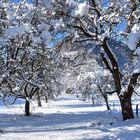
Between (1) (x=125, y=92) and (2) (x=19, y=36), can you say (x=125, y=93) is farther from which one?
(2) (x=19, y=36)

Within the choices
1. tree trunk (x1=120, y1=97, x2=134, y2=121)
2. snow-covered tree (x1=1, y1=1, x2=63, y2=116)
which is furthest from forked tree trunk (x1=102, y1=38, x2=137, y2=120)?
snow-covered tree (x1=1, y1=1, x2=63, y2=116)

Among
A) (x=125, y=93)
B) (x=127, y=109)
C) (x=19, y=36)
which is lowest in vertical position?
(x=127, y=109)

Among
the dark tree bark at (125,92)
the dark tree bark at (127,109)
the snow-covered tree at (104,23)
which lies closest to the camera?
the snow-covered tree at (104,23)

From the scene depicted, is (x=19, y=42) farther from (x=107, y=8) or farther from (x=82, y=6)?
(x=107, y=8)

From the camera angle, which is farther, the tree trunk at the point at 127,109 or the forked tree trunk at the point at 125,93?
the tree trunk at the point at 127,109

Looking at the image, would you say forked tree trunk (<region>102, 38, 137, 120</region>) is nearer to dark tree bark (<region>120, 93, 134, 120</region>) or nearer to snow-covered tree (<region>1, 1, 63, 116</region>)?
dark tree bark (<region>120, 93, 134, 120</region>)

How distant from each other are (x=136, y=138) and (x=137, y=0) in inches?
210

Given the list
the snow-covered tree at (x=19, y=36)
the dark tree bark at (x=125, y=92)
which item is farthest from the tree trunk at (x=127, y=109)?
the snow-covered tree at (x=19, y=36)

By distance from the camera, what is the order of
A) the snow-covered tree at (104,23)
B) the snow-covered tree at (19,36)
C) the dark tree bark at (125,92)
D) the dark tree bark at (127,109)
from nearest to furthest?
the snow-covered tree at (19,36), the snow-covered tree at (104,23), the dark tree bark at (125,92), the dark tree bark at (127,109)

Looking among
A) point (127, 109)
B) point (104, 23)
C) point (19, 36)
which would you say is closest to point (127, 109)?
point (127, 109)

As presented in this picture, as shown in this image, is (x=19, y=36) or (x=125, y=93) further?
(x=125, y=93)

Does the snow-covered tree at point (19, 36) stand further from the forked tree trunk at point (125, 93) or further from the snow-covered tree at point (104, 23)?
the forked tree trunk at point (125, 93)

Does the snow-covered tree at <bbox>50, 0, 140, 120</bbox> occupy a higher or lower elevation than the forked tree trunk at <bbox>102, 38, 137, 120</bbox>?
higher

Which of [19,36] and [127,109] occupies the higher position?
[19,36]
